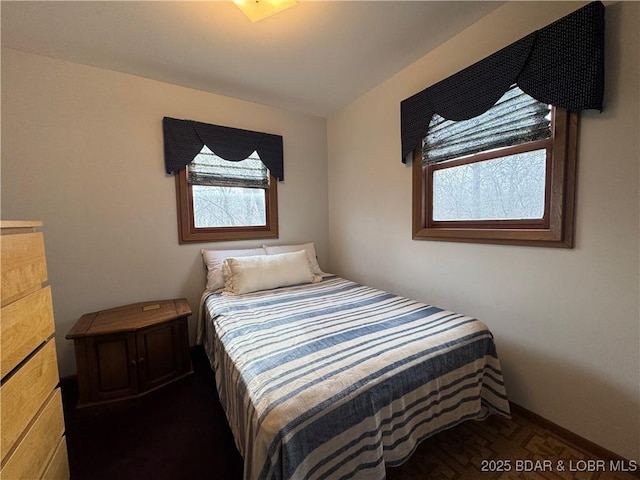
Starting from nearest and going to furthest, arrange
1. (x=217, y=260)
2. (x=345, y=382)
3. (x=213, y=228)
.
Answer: (x=345, y=382) → (x=217, y=260) → (x=213, y=228)

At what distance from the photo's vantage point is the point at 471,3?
58.4 inches

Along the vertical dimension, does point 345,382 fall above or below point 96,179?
below

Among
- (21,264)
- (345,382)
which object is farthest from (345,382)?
(21,264)

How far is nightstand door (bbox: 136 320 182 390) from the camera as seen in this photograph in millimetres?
1754

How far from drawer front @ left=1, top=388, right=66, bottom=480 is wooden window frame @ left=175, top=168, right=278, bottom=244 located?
4.82 feet

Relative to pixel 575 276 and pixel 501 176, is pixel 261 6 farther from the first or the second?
pixel 575 276

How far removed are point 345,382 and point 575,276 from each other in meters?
1.34

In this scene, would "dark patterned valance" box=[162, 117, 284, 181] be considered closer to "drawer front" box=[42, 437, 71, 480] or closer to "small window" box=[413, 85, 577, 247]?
"small window" box=[413, 85, 577, 247]

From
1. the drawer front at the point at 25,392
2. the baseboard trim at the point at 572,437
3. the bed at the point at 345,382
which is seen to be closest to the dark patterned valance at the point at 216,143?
the bed at the point at 345,382

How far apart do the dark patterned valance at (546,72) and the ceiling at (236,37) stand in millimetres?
360

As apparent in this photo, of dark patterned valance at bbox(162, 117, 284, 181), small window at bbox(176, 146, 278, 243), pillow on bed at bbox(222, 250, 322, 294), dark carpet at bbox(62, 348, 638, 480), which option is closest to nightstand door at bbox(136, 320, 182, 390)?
dark carpet at bbox(62, 348, 638, 480)

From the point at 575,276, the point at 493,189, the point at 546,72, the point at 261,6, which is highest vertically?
the point at 261,6

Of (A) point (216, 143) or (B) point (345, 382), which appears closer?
(B) point (345, 382)

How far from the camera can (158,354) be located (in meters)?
1.82
